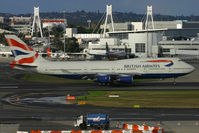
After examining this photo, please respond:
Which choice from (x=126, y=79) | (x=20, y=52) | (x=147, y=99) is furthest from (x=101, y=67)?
(x=147, y=99)

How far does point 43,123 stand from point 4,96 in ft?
66.1

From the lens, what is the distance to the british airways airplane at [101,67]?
69125 mm

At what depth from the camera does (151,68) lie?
69.1m

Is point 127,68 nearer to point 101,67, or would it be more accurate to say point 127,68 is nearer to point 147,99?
point 101,67

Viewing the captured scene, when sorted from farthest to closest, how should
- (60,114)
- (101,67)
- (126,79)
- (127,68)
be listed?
(101,67) < (127,68) < (126,79) < (60,114)

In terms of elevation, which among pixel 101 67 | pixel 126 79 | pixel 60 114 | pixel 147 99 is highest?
pixel 101 67

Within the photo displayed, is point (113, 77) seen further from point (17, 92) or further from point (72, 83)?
point (17, 92)

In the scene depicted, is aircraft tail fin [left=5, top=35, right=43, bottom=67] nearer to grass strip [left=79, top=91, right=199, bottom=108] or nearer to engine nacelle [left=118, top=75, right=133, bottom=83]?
engine nacelle [left=118, top=75, right=133, bottom=83]

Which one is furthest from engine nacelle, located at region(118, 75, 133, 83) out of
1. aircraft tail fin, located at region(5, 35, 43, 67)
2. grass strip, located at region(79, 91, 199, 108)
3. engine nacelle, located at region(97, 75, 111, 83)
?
aircraft tail fin, located at region(5, 35, 43, 67)

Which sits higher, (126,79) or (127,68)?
(127,68)

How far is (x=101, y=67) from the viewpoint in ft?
229

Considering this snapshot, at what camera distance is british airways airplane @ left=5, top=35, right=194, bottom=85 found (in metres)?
69.1

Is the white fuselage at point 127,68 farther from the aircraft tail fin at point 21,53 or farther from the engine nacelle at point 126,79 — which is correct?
the aircraft tail fin at point 21,53

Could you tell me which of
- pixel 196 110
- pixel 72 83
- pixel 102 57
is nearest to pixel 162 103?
pixel 196 110
